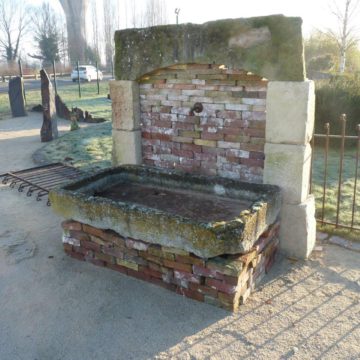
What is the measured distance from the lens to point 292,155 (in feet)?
12.2

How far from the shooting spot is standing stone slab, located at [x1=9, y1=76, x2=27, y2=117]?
1402 centimetres

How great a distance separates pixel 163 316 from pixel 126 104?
258cm

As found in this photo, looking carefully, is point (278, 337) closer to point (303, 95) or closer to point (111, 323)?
point (111, 323)

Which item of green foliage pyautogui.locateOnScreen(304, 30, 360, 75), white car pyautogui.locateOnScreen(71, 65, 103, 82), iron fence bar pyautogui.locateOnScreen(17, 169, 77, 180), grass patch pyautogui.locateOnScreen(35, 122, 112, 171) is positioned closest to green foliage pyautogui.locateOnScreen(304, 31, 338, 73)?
green foliage pyautogui.locateOnScreen(304, 30, 360, 75)

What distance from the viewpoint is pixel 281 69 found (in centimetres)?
353

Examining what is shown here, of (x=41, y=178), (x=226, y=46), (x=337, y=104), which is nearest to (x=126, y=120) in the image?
(x=226, y=46)

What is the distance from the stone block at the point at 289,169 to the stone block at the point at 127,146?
1690 millimetres

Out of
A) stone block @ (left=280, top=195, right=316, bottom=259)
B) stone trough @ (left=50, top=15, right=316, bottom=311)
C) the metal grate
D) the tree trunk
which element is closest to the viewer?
stone trough @ (left=50, top=15, right=316, bottom=311)

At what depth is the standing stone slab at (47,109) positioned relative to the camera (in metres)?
9.85

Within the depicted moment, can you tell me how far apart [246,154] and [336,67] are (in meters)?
22.4

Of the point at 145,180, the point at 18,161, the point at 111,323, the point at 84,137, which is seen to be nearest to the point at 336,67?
the point at 84,137

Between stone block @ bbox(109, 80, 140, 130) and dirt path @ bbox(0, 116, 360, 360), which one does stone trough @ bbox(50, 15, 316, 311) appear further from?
dirt path @ bbox(0, 116, 360, 360)

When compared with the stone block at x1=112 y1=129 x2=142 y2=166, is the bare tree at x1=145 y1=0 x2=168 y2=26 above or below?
above

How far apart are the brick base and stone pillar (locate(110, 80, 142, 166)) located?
1.29 m
